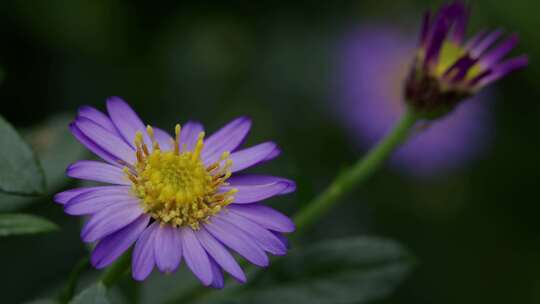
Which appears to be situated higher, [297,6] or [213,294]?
[297,6]

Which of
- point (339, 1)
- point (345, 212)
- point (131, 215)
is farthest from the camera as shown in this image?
point (339, 1)

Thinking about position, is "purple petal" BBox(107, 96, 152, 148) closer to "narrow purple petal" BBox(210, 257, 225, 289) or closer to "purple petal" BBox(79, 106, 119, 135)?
"purple petal" BBox(79, 106, 119, 135)

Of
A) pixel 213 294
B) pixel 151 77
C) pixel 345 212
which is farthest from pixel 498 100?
pixel 213 294

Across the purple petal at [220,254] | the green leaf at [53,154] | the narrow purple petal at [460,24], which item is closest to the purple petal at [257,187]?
the purple petal at [220,254]

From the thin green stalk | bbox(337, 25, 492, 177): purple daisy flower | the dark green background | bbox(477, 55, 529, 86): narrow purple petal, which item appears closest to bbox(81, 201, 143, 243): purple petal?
the thin green stalk

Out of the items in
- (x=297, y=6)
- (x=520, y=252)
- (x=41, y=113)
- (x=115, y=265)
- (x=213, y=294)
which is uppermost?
(x=297, y=6)

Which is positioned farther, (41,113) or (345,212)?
(345,212)

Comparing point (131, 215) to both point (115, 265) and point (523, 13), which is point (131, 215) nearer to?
point (115, 265)
